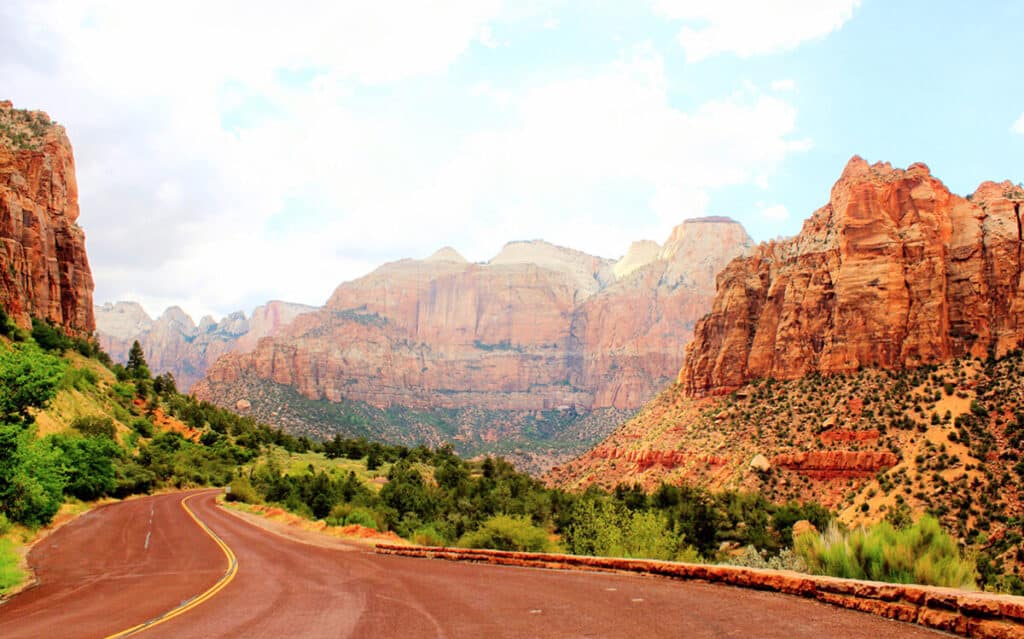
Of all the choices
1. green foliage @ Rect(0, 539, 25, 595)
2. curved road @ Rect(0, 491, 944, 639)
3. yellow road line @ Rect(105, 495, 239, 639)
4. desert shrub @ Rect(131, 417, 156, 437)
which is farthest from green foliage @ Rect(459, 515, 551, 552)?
desert shrub @ Rect(131, 417, 156, 437)

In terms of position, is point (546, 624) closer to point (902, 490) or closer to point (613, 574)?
point (613, 574)

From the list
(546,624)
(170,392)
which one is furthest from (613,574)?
(170,392)

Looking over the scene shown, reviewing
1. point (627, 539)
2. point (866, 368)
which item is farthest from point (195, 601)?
point (866, 368)

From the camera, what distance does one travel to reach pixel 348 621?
28.5 feet

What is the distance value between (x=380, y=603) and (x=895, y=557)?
7.65m

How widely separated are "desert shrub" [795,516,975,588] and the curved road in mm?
1929

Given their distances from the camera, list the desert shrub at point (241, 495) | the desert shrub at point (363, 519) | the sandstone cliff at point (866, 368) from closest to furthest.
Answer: the desert shrub at point (363, 519)
the desert shrub at point (241, 495)
the sandstone cliff at point (866, 368)

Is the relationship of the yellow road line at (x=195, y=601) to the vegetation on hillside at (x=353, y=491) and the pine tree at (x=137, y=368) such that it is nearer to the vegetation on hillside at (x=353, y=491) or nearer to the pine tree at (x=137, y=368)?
the vegetation on hillside at (x=353, y=491)

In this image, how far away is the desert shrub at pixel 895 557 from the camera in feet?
27.3

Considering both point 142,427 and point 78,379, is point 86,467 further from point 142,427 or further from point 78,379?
point 142,427

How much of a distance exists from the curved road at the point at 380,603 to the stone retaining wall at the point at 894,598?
206mm

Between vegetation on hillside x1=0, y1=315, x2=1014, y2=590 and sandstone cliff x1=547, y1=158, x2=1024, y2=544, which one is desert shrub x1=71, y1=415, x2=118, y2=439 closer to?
vegetation on hillside x1=0, y1=315, x2=1014, y2=590

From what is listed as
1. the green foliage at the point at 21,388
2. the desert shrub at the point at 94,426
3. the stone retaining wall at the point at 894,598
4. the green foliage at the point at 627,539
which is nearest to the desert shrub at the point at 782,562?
the stone retaining wall at the point at 894,598

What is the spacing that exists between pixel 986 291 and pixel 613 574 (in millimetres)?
64481
